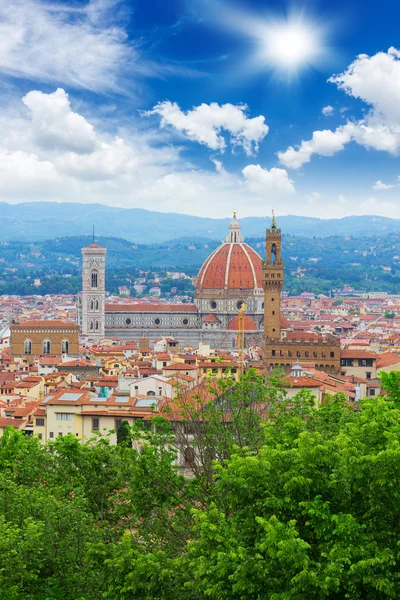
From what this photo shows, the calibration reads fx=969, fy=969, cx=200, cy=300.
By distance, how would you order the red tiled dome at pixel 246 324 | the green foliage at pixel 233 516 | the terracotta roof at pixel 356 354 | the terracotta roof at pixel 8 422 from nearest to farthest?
1. the green foliage at pixel 233 516
2. the terracotta roof at pixel 8 422
3. the terracotta roof at pixel 356 354
4. the red tiled dome at pixel 246 324

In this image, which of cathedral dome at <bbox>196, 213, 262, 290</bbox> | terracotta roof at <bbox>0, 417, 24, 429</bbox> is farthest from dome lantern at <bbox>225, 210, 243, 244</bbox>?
terracotta roof at <bbox>0, 417, 24, 429</bbox>

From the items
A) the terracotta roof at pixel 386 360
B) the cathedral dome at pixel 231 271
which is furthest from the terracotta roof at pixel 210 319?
the terracotta roof at pixel 386 360

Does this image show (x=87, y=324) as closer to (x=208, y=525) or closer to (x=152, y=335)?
(x=152, y=335)

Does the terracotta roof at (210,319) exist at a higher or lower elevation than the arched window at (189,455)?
lower

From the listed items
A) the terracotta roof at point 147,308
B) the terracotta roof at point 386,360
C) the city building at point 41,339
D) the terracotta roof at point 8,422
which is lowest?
the city building at point 41,339

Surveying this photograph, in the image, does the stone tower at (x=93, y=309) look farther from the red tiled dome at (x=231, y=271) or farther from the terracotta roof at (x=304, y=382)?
the terracotta roof at (x=304, y=382)

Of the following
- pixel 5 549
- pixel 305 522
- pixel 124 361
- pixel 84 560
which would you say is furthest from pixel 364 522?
pixel 124 361

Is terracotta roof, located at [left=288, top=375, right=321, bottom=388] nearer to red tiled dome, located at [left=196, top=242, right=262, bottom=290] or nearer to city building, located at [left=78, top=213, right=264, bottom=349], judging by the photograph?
city building, located at [left=78, top=213, right=264, bottom=349]
